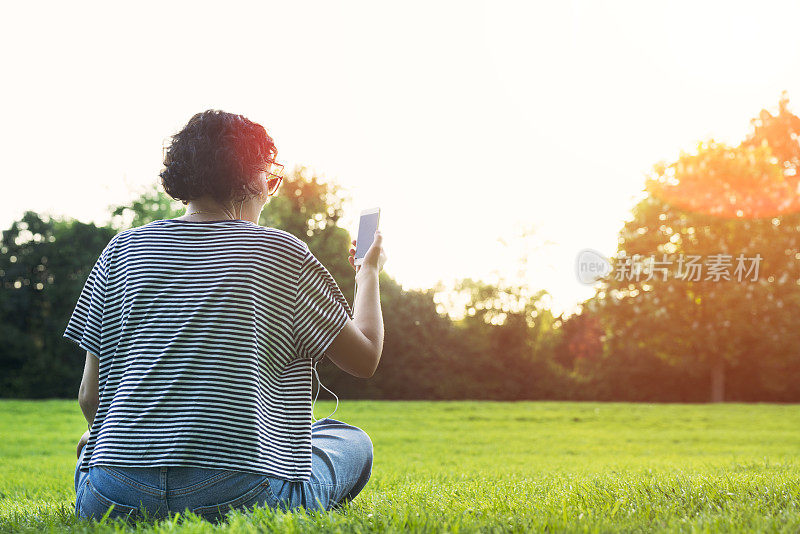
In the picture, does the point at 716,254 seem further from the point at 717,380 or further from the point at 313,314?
the point at 313,314

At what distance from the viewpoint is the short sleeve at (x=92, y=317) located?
2564mm

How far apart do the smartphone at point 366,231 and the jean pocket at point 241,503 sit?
39.1 inches

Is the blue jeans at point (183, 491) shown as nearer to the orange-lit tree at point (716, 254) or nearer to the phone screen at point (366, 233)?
the phone screen at point (366, 233)

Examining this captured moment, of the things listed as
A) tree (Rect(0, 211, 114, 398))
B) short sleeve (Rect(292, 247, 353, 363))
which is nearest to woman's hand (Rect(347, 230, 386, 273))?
short sleeve (Rect(292, 247, 353, 363))

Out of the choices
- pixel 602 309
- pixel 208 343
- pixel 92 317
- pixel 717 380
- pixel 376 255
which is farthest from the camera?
pixel 717 380

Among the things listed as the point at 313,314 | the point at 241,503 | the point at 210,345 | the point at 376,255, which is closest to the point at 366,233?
the point at 376,255

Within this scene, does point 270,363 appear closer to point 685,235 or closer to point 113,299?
point 113,299

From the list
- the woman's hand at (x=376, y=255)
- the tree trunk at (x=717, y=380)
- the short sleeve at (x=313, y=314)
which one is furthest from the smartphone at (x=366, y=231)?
the tree trunk at (x=717, y=380)

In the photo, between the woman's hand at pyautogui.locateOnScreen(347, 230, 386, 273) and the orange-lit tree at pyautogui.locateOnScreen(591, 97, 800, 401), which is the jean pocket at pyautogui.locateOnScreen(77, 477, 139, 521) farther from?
the orange-lit tree at pyautogui.locateOnScreen(591, 97, 800, 401)

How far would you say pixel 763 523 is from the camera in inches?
97.7

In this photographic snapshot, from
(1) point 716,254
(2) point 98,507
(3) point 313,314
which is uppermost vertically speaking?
(1) point 716,254

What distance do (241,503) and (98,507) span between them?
49cm

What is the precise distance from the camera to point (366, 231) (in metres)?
3.17

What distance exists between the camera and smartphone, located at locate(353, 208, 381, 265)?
3121mm
